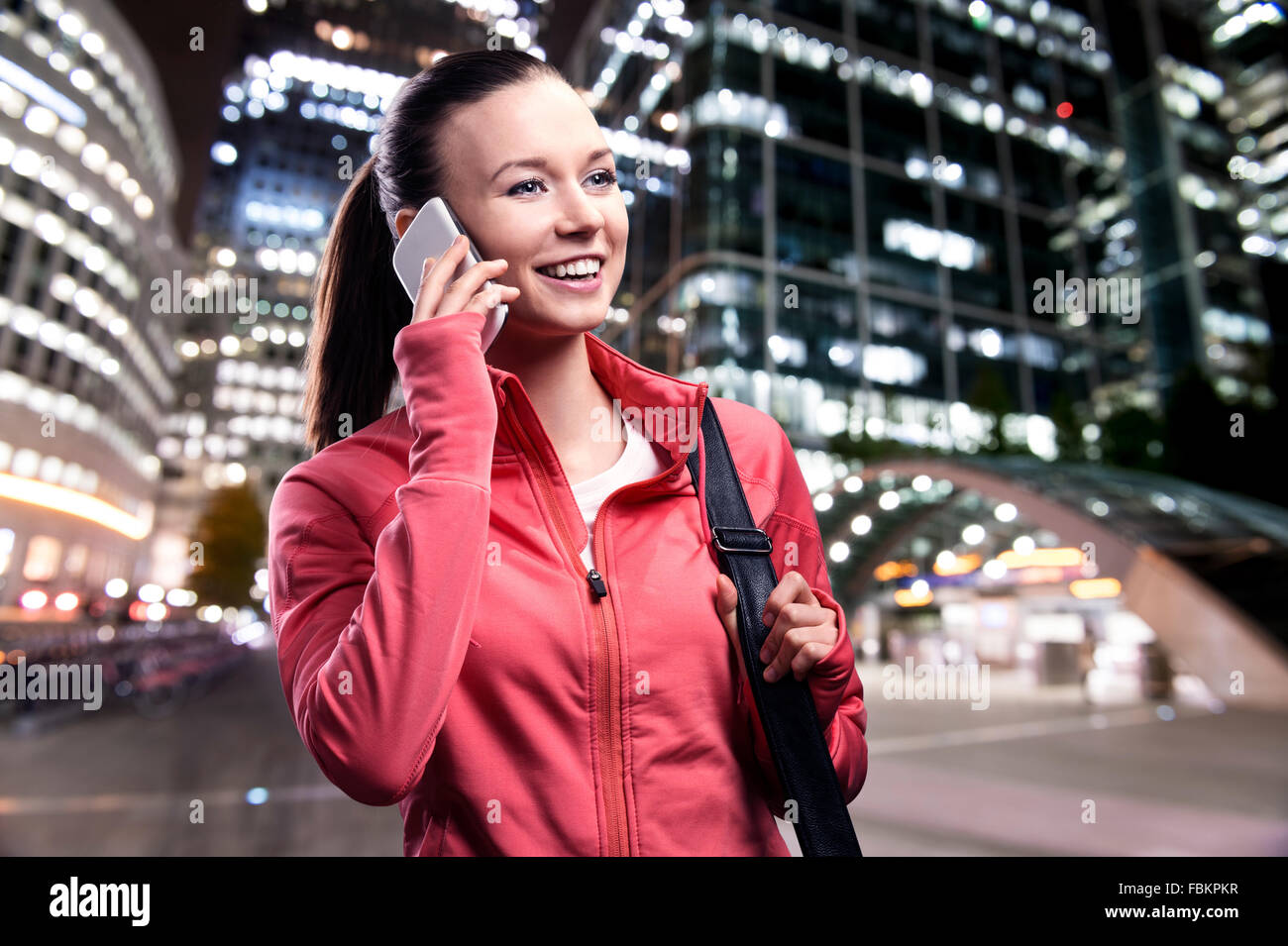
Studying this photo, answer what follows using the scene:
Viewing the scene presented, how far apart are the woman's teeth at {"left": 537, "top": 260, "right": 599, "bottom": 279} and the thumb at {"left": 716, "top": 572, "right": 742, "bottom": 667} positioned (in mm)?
577

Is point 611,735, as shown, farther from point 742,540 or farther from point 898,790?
point 898,790

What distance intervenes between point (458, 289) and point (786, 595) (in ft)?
2.34

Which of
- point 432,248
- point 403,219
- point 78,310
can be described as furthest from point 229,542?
point 78,310

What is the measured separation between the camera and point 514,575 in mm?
1177

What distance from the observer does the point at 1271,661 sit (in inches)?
476

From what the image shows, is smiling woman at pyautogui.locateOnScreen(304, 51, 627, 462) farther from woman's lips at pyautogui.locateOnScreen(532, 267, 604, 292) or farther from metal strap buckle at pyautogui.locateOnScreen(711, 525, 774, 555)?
metal strap buckle at pyautogui.locateOnScreen(711, 525, 774, 555)

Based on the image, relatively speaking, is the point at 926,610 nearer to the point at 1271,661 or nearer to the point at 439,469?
the point at 1271,661

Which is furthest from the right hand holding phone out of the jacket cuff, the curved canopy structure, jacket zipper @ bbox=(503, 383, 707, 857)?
the curved canopy structure

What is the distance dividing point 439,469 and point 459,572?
0.15 m

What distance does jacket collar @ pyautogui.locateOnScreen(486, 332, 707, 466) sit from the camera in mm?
1401

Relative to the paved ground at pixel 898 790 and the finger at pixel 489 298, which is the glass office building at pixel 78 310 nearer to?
the paved ground at pixel 898 790

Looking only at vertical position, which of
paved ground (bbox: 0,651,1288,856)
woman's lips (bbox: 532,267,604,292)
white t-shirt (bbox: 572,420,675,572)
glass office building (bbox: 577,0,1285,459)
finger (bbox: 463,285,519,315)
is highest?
glass office building (bbox: 577,0,1285,459)

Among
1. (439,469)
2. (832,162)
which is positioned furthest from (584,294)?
(832,162)

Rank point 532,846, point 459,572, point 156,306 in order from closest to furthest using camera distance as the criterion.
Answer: point 459,572
point 532,846
point 156,306
